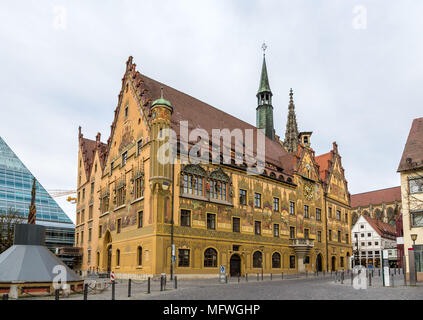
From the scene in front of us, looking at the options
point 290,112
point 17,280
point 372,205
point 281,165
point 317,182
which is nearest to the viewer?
point 17,280

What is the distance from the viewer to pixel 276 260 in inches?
1665

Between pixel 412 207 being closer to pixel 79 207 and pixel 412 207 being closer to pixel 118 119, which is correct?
pixel 118 119

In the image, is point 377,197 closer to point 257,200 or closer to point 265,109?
point 265,109

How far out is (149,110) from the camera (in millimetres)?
36531

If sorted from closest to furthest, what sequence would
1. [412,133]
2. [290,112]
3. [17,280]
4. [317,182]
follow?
[17,280] → [412,133] → [317,182] → [290,112]

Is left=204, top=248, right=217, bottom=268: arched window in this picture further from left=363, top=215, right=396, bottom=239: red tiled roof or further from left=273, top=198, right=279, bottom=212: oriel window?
left=363, top=215, right=396, bottom=239: red tiled roof

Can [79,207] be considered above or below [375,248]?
above

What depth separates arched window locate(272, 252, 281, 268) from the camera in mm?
41909

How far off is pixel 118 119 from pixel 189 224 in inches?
598

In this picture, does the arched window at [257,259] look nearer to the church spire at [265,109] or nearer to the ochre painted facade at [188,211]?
the ochre painted facade at [188,211]

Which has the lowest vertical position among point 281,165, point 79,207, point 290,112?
point 79,207

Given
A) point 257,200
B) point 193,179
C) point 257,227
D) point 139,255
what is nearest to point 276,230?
point 257,227

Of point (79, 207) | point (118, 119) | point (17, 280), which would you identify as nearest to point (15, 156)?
point (79, 207)

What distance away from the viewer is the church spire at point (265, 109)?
183 feet
